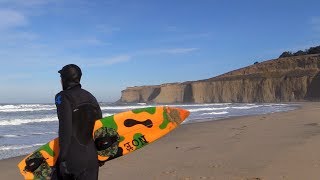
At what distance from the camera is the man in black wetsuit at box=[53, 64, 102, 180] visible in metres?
3.07

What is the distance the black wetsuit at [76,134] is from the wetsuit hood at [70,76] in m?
0.01

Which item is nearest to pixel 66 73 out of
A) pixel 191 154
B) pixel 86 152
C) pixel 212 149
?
pixel 86 152

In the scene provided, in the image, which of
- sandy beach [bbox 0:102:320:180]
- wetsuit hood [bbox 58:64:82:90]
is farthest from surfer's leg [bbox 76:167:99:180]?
sandy beach [bbox 0:102:320:180]

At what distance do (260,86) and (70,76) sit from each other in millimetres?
82889

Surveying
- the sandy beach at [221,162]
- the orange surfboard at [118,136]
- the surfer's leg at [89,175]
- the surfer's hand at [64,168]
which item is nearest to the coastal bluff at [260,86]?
the sandy beach at [221,162]

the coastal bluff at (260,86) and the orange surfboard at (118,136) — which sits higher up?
the coastal bluff at (260,86)

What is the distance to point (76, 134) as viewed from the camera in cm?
312

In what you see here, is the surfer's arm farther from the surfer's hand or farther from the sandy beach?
the sandy beach

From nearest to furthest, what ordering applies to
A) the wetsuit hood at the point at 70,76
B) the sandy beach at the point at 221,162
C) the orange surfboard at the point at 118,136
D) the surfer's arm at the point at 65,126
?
the surfer's arm at the point at 65,126 → the wetsuit hood at the point at 70,76 → the orange surfboard at the point at 118,136 → the sandy beach at the point at 221,162

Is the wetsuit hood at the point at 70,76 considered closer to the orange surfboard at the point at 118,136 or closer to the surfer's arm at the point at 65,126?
the surfer's arm at the point at 65,126

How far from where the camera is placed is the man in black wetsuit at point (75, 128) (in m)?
3.07

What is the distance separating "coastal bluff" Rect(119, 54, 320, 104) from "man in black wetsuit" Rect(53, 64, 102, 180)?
237ft

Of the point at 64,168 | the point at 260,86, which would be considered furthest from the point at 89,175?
the point at 260,86

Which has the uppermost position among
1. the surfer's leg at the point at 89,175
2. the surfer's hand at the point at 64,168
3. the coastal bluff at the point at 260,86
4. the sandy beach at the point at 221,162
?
the coastal bluff at the point at 260,86
